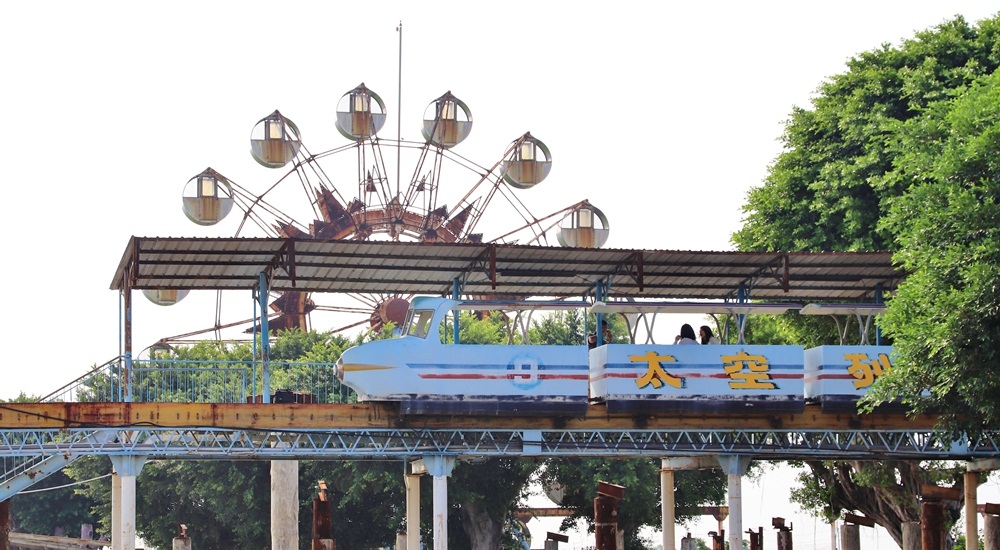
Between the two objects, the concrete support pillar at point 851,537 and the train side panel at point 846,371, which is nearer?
the train side panel at point 846,371

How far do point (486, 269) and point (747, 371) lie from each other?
6.20 m

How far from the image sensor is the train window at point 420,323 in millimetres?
36397

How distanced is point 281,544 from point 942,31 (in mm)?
24464

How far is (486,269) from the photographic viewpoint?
123 feet

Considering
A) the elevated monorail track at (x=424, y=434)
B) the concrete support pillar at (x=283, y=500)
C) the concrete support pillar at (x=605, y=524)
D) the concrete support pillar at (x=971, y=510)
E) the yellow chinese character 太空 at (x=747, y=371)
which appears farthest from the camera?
the concrete support pillar at (x=283, y=500)

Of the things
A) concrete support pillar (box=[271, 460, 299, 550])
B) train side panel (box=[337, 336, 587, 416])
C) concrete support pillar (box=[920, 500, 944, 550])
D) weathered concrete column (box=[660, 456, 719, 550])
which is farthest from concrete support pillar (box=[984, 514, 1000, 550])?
concrete support pillar (box=[271, 460, 299, 550])

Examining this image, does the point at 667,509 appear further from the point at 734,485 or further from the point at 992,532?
the point at 992,532

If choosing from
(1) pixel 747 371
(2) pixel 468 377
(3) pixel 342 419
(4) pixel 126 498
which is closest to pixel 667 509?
(1) pixel 747 371

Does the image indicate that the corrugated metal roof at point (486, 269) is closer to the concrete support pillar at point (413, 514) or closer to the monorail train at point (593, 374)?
the monorail train at point (593, 374)

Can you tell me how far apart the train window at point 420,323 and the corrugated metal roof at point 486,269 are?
140 centimetres

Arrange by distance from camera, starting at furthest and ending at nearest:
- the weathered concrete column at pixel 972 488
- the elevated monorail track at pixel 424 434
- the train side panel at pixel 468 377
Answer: the weathered concrete column at pixel 972 488 < the train side panel at pixel 468 377 < the elevated monorail track at pixel 424 434

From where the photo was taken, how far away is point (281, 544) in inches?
1940

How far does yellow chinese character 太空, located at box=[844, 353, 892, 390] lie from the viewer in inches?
1485

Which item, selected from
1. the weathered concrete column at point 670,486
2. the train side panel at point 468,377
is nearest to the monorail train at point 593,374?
the train side panel at point 468,377
